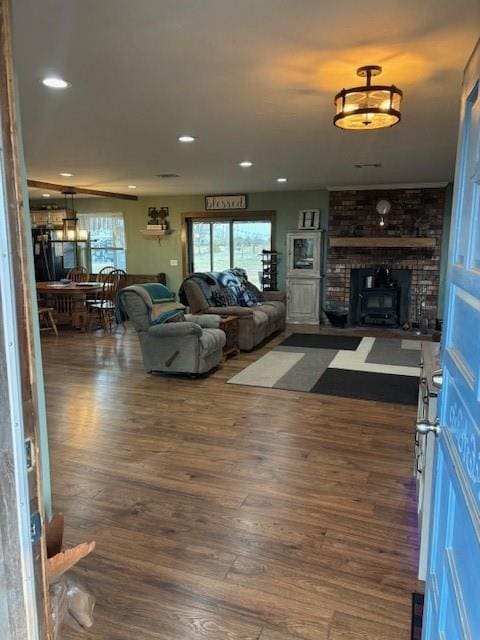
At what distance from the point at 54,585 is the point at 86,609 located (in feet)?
0.53

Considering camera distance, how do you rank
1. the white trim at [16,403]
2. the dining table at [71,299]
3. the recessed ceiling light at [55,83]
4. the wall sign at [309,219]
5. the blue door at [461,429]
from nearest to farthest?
1. the white trim at [16,403]
2. the blue door at [461,429]
3. the recessed ceiling light at [55,83]
4. the dining table at [71,299]
5. the wall sign at [309,219]

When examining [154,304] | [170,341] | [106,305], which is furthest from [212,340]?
[106,305]

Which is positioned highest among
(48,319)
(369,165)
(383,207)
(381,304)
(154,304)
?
(369,165)

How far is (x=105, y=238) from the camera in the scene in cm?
995

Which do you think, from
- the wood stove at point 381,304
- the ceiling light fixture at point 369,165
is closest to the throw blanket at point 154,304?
the ceiling light fixture at point 369,165

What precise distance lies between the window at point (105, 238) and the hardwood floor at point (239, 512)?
6.05m

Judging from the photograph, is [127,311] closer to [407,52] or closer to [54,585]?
[407,52]

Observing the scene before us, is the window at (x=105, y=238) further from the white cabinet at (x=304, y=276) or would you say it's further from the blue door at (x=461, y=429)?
the blue door at (x=461, y=429)

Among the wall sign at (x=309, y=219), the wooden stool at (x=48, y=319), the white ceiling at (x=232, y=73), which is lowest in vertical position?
the wooden stool at (x=48, y=319)

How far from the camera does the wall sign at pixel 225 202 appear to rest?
28.2ft

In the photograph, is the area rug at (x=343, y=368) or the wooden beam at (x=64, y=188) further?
the wooden beam at (x=64, y=188)

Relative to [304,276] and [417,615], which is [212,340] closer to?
[417,615]

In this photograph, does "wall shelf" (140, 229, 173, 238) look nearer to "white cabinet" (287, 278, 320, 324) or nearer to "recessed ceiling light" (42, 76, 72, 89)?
"white cabinet" (287, 278, 320, 324)

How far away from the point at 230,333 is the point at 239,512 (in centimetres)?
333
